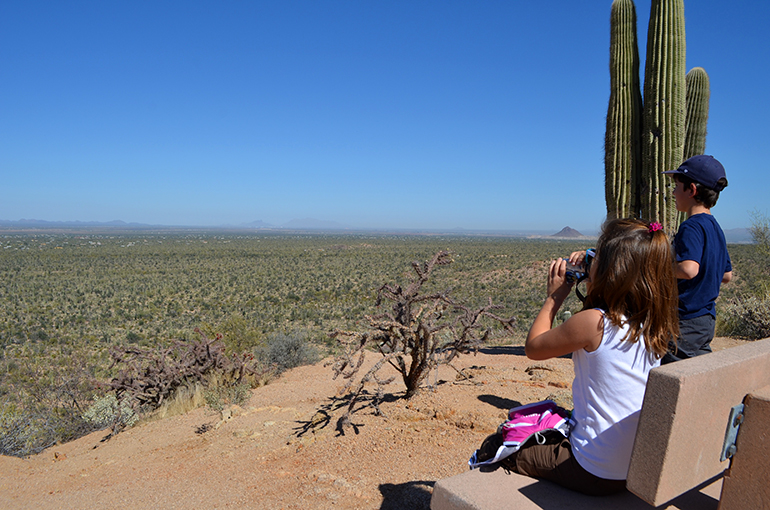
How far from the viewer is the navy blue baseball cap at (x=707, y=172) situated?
2.71 metres

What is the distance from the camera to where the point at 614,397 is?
1.81 metres

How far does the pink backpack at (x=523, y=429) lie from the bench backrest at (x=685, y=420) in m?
0.42

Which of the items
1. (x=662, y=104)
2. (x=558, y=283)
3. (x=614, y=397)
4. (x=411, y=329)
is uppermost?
(x=662, y=104)

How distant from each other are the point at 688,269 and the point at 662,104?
5611mm

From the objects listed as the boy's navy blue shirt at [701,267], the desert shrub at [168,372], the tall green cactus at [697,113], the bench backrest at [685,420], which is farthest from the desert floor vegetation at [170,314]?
the tall green cactus at [697,113]

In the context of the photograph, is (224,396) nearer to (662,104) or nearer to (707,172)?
(707,172)

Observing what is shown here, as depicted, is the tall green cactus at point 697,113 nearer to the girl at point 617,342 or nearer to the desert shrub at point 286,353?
the desert shrub at point 286,353

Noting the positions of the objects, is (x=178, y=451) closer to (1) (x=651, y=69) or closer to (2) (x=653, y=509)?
(2) (x=653, y=509)

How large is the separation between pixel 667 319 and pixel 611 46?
24.5 feet

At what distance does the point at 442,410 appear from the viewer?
448 cm

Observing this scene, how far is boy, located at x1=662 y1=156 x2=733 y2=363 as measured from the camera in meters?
2.63

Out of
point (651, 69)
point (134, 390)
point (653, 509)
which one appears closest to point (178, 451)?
point (134, 390)

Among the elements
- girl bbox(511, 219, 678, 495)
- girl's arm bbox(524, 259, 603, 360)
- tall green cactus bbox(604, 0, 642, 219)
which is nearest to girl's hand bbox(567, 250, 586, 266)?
girl's arm bbox(524, 259, 603, 360)

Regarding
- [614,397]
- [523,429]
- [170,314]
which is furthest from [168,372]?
[170,314]
